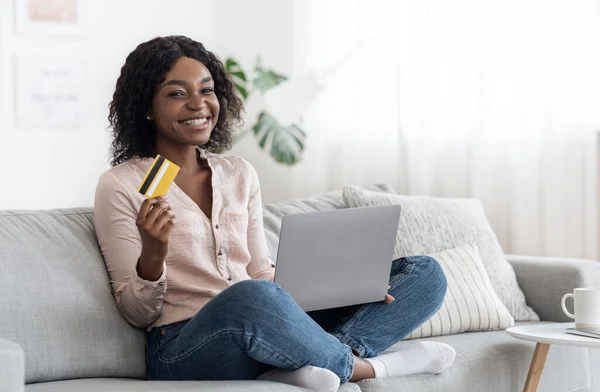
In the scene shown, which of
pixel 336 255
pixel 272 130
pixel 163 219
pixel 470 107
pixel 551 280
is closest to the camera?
pixel 163 219

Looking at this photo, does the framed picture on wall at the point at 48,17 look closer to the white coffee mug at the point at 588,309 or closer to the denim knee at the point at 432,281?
the denim knee at the point at 432,281

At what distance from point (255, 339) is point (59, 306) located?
0.45 m

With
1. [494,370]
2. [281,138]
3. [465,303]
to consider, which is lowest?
[494,370]

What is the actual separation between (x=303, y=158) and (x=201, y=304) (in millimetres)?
2422

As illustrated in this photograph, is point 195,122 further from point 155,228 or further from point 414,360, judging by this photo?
point 414,360

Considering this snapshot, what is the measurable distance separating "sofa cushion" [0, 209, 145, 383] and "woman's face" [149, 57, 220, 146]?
32cm

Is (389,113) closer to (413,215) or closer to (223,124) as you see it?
(413,215)

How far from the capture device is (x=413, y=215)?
281 cm

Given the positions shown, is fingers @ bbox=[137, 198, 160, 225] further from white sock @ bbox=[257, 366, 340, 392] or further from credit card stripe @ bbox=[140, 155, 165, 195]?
white sock @ bbox=[257, 366, 340, 392]

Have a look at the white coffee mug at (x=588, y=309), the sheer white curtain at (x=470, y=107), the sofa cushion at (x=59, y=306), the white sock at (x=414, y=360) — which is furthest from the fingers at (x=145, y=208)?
the sheer white curtain at (x=470, y=107)

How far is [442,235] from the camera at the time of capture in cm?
281

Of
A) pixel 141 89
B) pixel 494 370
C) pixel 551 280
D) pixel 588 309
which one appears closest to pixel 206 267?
pixel 141 89

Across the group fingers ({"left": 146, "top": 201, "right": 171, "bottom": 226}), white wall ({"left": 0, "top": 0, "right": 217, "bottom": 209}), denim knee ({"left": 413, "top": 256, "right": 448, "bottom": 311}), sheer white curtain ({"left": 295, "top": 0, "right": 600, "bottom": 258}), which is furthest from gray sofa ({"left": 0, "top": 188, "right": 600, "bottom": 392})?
white wall ({"left": 0, "top": 0, "right": 217, "bottom": 209})

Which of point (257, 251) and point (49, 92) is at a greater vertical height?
point (49, 92)
